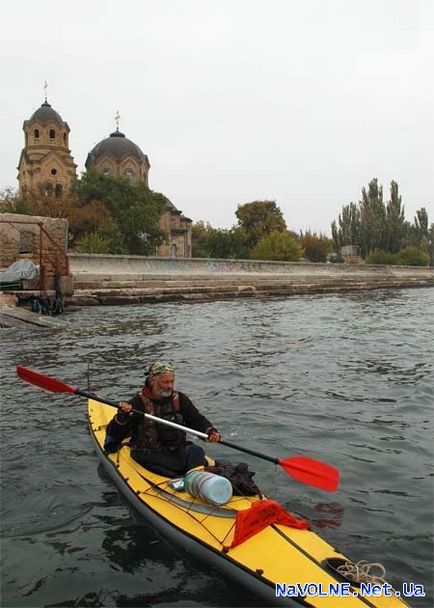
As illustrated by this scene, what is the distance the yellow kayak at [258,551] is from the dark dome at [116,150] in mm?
56039

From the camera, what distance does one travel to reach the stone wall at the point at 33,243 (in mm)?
20375

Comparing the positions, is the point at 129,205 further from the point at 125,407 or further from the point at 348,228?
the point at 125,407

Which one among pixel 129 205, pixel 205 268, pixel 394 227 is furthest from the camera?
pixel 394 227

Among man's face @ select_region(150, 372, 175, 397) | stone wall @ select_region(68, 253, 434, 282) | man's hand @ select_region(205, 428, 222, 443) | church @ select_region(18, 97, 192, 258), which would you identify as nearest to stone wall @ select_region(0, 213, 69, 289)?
stone wall @ select_region(68, 253, 434, 282)

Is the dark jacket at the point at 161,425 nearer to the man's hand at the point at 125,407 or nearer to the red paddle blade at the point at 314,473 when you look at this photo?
the man's hand at the point at 125,407

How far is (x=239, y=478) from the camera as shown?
4.52 m

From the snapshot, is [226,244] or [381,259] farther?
[381,259]

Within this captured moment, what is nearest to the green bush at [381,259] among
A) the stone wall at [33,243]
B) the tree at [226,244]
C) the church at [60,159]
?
the tree at [226,244]

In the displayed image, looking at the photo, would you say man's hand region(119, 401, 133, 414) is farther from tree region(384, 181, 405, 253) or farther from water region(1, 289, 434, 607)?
tree region(384, 181, 405, 253)

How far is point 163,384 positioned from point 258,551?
1.91 metres

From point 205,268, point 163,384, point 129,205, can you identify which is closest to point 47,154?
point 129,205

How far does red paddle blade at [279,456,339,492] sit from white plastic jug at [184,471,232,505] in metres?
0.77

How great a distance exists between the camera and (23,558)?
13.9ft

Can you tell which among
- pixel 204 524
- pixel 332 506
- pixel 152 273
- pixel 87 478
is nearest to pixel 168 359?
pixel 87 478
